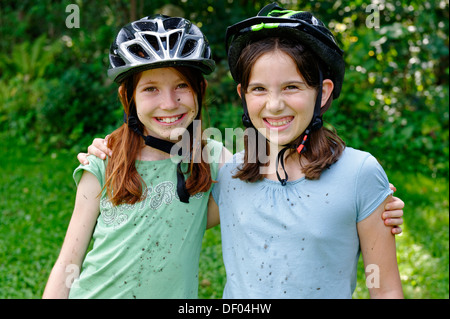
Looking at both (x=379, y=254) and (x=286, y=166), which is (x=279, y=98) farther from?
(x=379, y=254)

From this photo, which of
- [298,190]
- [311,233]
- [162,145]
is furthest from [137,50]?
[311,233]

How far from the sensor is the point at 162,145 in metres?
2.52

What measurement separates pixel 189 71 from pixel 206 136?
41cm

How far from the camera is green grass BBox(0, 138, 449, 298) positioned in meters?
4.41

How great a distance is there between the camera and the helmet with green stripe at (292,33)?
2.15 meters

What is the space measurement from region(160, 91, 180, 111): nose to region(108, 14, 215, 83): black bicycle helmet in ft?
0.48

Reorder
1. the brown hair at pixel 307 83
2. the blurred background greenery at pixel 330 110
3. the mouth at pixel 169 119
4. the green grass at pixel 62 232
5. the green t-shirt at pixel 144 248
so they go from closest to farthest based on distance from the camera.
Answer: the brown hair at pixel 307 83 < the green t-shirt at pixel 144 248 < the mouth at pixel 169 119 < the green grass at pixel 62 232 < the blurred background greenery at pixel 330 110

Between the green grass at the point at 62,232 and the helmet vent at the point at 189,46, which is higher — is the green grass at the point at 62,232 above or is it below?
below

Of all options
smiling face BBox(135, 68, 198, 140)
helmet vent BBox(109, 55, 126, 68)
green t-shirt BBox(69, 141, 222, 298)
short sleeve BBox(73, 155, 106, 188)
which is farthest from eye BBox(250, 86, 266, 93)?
short sleeve BBox(73, 155, 106, 188)

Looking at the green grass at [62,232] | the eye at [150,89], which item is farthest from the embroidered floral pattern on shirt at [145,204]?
the green grass at [62,232]

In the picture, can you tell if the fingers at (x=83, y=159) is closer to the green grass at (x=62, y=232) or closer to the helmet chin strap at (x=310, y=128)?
the helmet chin strap at (x=310, y=128)

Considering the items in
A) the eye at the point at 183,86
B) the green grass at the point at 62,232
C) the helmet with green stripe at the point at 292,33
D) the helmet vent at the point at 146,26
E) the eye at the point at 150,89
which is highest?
the helmet vent at the point at 146,26

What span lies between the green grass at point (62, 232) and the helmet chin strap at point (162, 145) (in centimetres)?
204

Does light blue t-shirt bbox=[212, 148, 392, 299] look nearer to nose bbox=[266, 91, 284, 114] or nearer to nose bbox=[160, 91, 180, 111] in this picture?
nose bbox=[266, 91, 284, 114]
